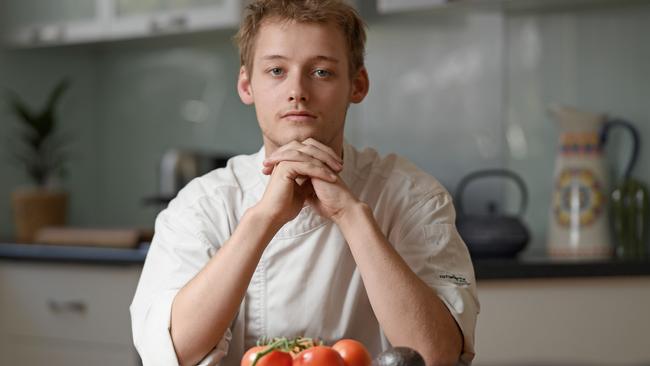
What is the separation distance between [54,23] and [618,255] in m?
2.32

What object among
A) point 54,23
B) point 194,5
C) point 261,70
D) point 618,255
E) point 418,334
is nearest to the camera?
point 418,334

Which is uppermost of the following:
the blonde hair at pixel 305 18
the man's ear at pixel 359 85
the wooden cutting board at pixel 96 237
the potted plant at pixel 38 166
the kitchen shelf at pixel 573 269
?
the blonde hair at pixel 305 18

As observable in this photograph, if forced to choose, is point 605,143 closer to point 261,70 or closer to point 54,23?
point 261,70

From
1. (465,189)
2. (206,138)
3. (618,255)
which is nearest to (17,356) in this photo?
(206,138)

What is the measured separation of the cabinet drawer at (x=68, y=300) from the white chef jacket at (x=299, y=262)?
4.33ft

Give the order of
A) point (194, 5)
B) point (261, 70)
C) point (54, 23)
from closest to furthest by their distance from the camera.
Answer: point (261, 70) < point (194, 5) < point (54, 23)

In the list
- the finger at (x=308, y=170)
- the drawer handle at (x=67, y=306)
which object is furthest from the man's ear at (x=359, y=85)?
the drawer handle at (x=67, y=306)

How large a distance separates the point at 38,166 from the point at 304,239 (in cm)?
233

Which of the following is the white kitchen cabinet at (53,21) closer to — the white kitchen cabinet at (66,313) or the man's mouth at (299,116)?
the white kitchen cabinet at (66,313)

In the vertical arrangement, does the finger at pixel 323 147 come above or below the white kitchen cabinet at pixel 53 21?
below

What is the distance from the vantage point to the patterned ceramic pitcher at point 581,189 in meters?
2.64

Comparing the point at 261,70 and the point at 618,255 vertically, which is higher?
the point at 261,70

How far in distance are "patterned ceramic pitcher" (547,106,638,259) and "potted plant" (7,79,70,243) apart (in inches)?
78.0

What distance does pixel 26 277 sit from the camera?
2.93m
